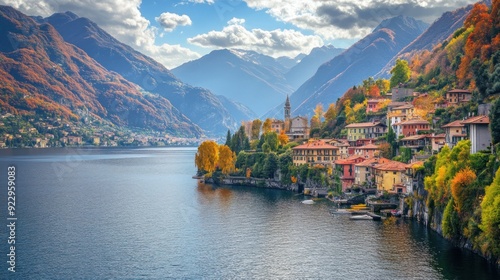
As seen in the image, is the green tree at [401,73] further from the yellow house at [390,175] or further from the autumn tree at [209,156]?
the yellow house at [390,175]

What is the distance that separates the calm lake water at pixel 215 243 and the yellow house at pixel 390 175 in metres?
11.4

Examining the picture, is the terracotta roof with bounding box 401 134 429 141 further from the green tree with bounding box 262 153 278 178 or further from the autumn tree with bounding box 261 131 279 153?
the autumn tree with bounding box 261 131 279 153

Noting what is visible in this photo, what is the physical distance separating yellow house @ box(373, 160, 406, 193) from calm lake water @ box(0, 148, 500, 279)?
37.3 feet

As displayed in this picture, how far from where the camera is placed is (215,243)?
75.4 metres

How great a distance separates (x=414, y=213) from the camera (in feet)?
293

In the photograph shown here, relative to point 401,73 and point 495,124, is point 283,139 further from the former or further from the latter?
point 495,124

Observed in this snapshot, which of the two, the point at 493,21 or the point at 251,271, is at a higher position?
the point at 493,21

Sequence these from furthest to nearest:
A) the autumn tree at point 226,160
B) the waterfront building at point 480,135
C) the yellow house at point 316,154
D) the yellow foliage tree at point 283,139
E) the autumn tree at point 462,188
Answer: the yellow foliage tree at point 283,139 < the autumn tree at point 226,160 < the yellow house at point 316,154 < the waterfront building at point 480,135 < the autumn tree at point 462,188

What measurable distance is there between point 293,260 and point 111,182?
103 meters

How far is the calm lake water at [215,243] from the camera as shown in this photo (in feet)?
200

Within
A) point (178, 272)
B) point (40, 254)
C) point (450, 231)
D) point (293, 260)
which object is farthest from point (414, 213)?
point (40, 254)

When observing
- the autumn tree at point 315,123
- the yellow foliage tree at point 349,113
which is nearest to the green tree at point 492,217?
the yellow foliage tree at point 349,113

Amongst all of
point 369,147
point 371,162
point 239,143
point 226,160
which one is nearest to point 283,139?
point 239,143

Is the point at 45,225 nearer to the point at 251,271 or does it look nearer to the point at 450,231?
the point at 251,271
